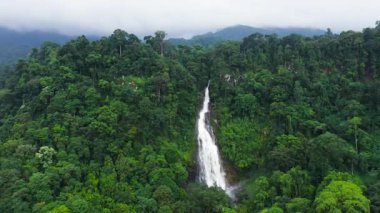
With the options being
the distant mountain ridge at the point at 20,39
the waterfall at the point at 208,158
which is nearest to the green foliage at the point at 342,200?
the waterfall at the point at 208,158

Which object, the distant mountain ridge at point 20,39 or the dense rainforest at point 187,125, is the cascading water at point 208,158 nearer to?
the dense rainforest at point 187,125

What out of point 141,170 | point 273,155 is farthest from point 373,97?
point 141,170

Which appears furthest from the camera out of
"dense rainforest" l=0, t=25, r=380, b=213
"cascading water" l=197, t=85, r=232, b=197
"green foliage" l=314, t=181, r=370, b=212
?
"cascading water" l=197, t=85, r=232, b=197

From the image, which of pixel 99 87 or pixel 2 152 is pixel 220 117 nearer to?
pixel 99 87

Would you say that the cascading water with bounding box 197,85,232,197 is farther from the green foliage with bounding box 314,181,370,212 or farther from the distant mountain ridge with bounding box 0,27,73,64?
the distant mountain ridge with bounding box 0,27,73,64

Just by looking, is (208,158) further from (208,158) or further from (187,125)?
(187,125)

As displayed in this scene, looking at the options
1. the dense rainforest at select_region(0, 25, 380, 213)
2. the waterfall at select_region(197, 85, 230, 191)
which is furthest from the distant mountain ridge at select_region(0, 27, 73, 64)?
A: the waterfall at select_region(197, 85, 230, 191)
